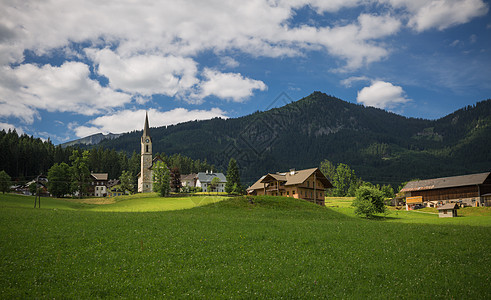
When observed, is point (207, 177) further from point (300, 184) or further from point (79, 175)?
point (300, 184)

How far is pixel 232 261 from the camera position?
19.7 m

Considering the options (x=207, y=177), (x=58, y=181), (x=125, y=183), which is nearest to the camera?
(x=58, y=181)

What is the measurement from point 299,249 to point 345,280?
5172mm

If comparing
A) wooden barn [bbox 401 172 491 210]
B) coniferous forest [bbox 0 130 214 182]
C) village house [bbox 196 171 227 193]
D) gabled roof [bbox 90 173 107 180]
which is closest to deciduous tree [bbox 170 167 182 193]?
coniferous forest [bbox 0 130 214 182]

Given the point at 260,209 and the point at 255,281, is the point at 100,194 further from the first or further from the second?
the point at 255,281

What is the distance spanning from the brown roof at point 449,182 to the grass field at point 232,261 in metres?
55.2

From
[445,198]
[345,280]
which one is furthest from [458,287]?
[445,198]

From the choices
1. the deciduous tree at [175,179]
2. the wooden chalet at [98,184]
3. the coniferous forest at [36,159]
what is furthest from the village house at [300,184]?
the wooden chalet at [98,184]

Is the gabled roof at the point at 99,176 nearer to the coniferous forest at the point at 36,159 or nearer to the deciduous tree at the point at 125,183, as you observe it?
the coniferous forest at the point at 36,159

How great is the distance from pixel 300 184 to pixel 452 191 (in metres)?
41.7

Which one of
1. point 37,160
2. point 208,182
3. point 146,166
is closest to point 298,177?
point 146,166

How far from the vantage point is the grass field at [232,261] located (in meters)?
15.9

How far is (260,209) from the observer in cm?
4606

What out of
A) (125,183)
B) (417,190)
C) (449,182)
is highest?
(125,183)
